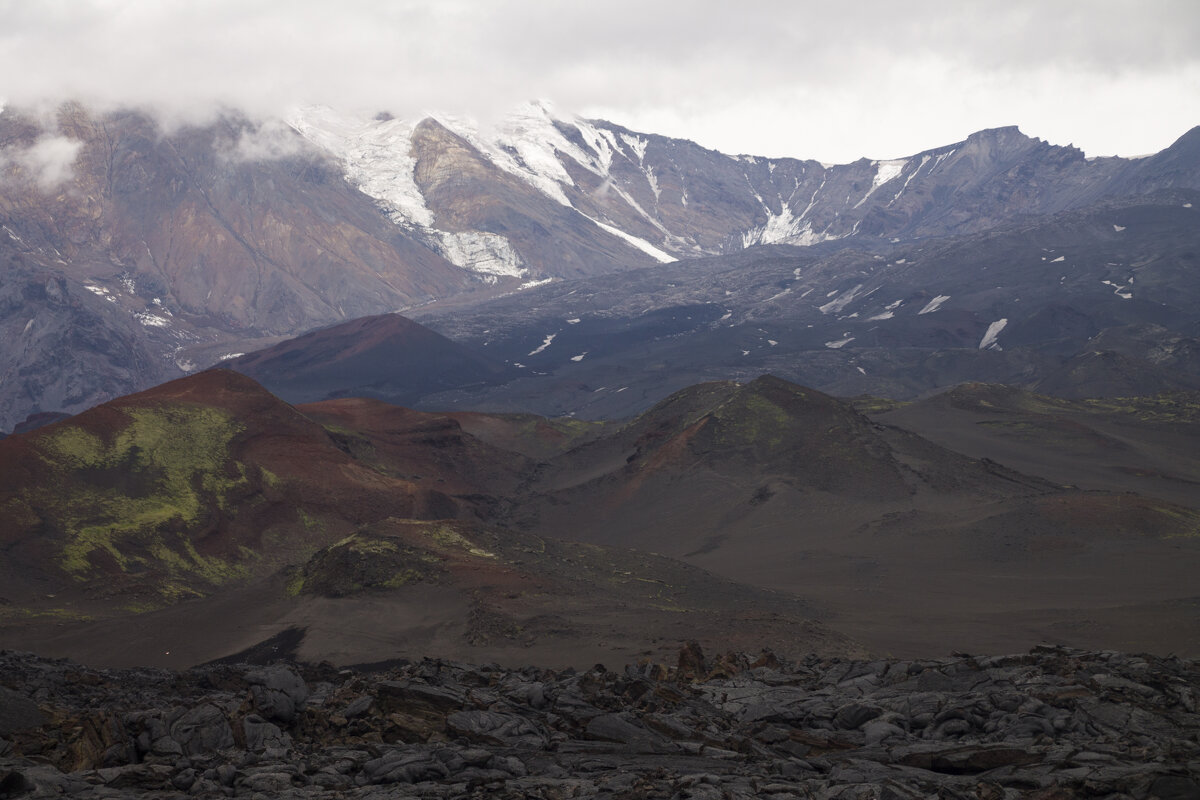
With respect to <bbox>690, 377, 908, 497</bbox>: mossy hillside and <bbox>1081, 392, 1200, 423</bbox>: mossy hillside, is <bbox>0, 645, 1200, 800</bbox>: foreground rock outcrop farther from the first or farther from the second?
<bbox>1081, 392, 1200, 423</bbox>: mossy hillside

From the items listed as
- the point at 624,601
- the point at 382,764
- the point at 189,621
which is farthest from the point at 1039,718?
the point at 189,621

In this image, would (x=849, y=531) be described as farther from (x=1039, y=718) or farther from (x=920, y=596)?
(x=1039, y=718)

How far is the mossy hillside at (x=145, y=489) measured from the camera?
75562 mm

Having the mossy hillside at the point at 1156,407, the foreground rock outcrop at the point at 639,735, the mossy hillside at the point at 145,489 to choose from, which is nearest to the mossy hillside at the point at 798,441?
the mossy hillside at the point at 1156,407

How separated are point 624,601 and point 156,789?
38.8 metres

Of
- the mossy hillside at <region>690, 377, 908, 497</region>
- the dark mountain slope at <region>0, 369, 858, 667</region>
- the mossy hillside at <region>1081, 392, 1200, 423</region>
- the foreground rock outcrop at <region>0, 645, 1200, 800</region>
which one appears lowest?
the dark mountain slope at <region>0, 369, 858, 667</region>

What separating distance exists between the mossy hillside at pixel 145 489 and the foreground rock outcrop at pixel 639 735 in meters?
40.9

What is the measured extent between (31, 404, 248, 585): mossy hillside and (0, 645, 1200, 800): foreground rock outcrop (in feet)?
134

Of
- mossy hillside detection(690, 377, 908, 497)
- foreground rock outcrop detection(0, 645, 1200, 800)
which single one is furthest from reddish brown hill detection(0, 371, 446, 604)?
foreground rock outcrop detection(0, 645, 1200, 800)

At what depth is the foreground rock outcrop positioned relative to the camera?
2238 centimetres

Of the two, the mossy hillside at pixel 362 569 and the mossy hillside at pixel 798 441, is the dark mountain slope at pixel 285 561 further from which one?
the mossy hillside at pixel 798 441

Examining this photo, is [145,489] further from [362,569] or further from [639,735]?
[639,735]

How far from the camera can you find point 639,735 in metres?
27.2

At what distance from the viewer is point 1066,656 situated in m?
35.9
